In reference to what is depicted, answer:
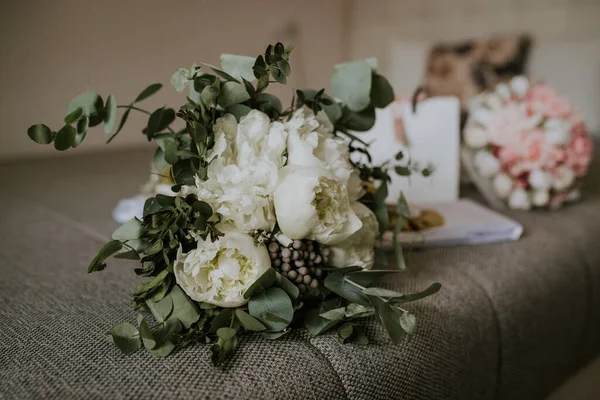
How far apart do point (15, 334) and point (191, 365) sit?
0.24 m

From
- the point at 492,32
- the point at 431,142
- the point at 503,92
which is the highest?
the point at 492,32

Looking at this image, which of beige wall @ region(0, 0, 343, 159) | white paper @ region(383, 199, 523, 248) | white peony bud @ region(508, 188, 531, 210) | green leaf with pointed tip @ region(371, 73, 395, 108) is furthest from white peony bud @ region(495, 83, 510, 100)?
beige wall @ region(0, 0, 343, 159)

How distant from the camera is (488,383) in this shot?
0.82 metres

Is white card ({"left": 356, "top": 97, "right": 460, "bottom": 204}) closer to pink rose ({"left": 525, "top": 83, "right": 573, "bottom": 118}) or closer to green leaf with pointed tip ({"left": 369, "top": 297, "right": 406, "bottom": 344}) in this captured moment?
pink rose ({"left": 525, "top": 83, "right": 573, "bottom": 118})

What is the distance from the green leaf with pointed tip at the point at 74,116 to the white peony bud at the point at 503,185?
0.94m

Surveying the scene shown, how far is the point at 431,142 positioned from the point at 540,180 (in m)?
0.25

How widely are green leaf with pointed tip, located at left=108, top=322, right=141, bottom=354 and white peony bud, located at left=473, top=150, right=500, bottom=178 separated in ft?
3.04

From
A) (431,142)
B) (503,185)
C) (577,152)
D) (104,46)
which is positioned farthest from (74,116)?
(104,46)

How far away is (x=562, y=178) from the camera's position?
120 centimetres

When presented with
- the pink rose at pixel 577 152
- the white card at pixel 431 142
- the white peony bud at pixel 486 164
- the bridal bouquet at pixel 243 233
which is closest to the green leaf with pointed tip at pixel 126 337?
the bridal bouquet at pixel 243 233

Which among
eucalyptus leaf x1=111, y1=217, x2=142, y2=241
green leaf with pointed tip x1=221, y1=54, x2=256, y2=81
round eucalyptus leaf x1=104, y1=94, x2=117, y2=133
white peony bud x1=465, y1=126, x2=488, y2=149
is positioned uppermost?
green leaf with pointed tip x1=221, y1=54, x2=256, y2=81

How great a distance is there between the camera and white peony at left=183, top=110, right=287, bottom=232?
22.9 inches

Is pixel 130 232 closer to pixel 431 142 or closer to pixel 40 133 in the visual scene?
pixel 40 133

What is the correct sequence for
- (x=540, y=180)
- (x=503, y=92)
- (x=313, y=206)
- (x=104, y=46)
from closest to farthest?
(x=313, y=206), (x=540, y=180), (x=503, y=92), (x=104, y=46)
